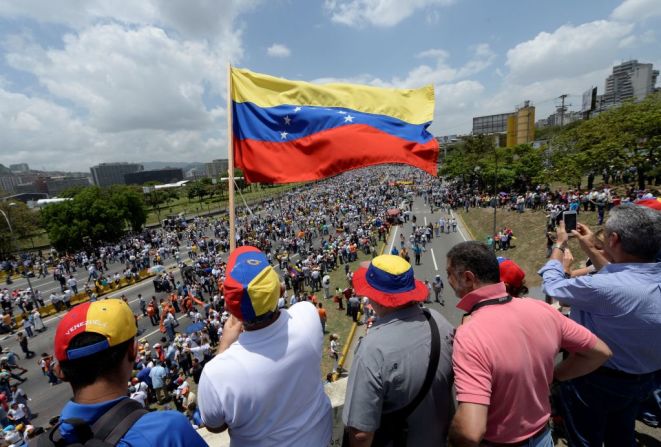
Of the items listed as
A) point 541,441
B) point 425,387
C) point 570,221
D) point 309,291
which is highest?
point 570,221

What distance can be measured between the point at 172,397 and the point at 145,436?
11.6 metres

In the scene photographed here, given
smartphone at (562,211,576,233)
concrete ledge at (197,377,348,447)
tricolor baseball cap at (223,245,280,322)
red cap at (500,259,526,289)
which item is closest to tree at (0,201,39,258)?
concrete ledge at (197,377,348,447)

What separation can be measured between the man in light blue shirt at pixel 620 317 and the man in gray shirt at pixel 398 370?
42.1 inches

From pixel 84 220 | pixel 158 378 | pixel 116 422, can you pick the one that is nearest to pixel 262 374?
pixel 116 422

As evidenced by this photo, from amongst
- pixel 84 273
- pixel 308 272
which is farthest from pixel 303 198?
pixel 308 272

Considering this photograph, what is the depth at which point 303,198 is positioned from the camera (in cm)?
5394

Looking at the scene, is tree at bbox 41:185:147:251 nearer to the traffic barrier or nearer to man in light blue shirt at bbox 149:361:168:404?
the traffic barrier

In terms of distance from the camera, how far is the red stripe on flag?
5.25m

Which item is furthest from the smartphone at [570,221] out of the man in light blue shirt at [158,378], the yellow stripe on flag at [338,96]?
the man in light blue shirt at [158,378]

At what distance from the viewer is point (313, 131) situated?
17.9 feet

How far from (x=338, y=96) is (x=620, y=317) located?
4712 mm

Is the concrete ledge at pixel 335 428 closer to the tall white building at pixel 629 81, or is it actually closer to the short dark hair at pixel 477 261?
the short dark hair at pixel 477 261

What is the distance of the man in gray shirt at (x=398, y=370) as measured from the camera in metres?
1.73

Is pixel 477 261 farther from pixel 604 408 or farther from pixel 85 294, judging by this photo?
pixel 85 294
